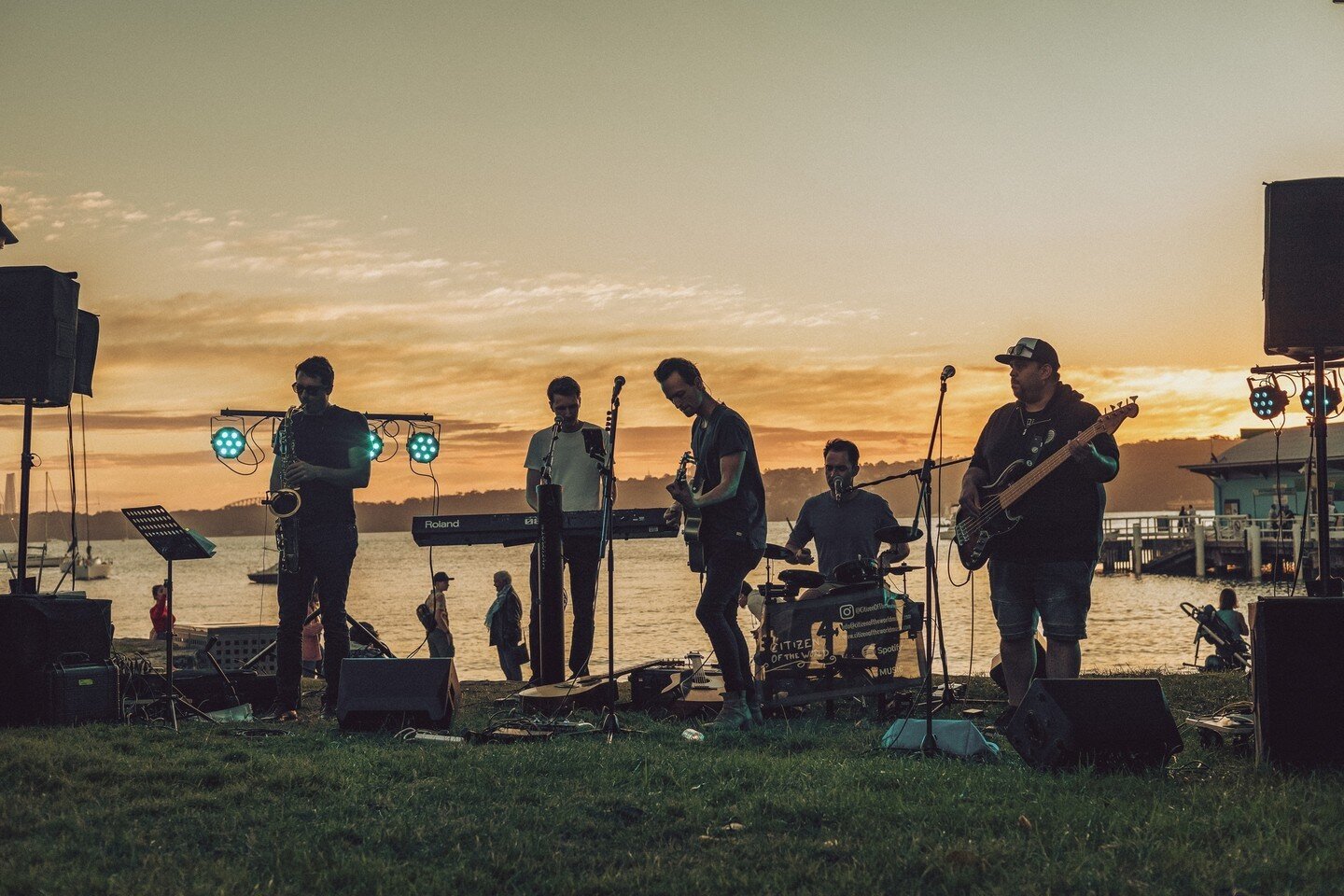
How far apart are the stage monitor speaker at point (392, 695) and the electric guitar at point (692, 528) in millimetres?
1861

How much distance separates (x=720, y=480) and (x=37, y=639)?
186 inches

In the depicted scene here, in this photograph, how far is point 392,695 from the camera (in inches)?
291

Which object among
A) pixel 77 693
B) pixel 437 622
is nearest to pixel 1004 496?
pixel 77 693

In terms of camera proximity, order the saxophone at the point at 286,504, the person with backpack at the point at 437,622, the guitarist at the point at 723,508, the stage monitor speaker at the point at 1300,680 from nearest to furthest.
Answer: the stage monitor speaker at the point at 1300,680 → the guitarist at the point at 723,508 → the saxophone at the point at 286,504 → the person with backpack at the point at 437,622

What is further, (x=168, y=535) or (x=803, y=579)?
(x=803, y=579)

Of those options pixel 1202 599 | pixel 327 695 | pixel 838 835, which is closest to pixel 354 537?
pixel 327 695

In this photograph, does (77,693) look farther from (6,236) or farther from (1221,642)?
(1221,642)

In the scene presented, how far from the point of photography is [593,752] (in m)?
6.10

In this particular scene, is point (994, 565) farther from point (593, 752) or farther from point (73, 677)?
point (73, 677)

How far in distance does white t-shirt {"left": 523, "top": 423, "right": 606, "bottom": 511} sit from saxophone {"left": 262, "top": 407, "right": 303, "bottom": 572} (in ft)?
6.45

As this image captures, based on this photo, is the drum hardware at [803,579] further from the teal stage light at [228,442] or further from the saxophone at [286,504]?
the teal stage light at [228,442]

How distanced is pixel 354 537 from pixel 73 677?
2061mm

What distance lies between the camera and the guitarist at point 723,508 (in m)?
7.21

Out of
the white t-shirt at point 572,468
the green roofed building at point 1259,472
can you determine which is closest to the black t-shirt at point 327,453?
the white t-shirt at point 572,468
